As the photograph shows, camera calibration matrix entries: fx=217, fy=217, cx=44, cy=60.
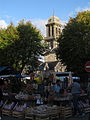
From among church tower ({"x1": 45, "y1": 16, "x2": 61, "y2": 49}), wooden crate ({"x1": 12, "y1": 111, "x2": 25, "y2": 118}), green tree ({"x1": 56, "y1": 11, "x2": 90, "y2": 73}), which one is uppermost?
church tower ({"x1": 45, "y1": 16, "x2": 61, "y2": 49})

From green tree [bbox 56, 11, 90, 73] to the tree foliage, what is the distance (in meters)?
3.60

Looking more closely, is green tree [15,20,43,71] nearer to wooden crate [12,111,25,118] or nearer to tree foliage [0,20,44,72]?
tree foliage [0,20,44,72]

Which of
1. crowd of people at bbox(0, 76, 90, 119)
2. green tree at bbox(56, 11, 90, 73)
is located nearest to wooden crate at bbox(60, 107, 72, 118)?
crowd of people at bbox(0, 76, 90, 119)

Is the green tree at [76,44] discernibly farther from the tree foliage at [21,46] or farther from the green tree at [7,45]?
the green tree at [7,45]

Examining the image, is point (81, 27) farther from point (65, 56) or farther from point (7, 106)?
point (7, 106)

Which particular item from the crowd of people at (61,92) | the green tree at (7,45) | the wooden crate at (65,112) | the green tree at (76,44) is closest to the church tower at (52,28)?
the green tree at (7,45)

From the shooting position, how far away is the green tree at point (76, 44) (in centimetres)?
2750

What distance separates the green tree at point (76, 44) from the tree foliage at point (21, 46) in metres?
3.60

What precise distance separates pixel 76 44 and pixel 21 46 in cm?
802

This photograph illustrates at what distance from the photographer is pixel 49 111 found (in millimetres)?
10406

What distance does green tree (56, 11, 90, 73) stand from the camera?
27.5m

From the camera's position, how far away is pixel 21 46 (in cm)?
3080

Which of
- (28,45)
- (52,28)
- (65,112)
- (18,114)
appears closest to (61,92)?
(65,112)

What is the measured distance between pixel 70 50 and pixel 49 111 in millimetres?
19251
